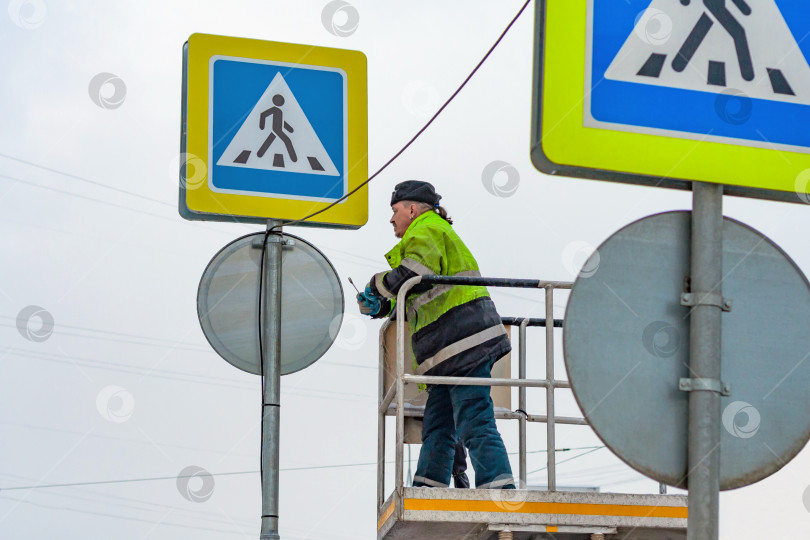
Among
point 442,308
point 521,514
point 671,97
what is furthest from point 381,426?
point 671,97

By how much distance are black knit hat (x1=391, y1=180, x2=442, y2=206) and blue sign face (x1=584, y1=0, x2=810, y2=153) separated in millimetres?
4714

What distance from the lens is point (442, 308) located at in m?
7.63

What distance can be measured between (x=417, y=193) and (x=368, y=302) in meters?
0.86

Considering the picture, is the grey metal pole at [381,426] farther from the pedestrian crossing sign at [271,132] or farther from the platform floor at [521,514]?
the pedestrian crossing sign at [271,132]

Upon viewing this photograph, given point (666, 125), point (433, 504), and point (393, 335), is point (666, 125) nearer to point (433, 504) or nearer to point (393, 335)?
point (433, 504)

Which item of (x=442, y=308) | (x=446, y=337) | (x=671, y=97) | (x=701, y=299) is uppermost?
(x=442, y=308)

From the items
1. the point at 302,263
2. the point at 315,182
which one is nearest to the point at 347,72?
the point at 315,182

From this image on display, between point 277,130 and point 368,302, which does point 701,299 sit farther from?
point 368,302

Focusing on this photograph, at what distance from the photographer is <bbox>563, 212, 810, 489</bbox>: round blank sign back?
10.3 ft

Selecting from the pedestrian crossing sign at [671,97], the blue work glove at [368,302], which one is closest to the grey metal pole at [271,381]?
the blue work glove at [368,302]

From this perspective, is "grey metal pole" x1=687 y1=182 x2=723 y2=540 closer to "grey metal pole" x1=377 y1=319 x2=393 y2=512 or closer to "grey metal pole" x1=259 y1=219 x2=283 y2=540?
"grey metal pole" x1=259 y1=219 x2=283 y2=540

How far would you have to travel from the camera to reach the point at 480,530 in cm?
700

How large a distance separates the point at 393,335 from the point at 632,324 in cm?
495

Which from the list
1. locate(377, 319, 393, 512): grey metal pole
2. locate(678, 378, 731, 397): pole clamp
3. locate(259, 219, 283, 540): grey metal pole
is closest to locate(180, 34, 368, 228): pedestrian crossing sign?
locate(259, 219, 283, 540): grey metal pole
